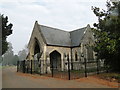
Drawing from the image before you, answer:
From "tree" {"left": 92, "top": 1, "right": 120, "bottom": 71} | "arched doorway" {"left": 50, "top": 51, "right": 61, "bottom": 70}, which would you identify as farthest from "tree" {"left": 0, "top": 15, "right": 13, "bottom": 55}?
"tree" {"left": 92, "top": 1, "right": 120, "bottom": 71}

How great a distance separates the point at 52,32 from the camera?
31891 millimetres

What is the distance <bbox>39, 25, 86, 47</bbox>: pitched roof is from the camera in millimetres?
29562

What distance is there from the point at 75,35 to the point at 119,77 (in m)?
19.5

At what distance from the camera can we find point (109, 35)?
57.7 feet

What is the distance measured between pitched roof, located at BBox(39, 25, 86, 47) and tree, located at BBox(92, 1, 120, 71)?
34.0ft

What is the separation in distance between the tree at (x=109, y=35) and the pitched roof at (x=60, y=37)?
1037 centimetres

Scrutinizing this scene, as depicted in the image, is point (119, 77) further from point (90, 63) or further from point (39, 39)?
point (39, 39)

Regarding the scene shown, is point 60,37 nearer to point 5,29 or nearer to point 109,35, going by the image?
point 5,29

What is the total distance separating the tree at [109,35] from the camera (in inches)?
653

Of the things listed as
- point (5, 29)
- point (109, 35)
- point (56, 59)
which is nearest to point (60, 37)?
point (56, 59)

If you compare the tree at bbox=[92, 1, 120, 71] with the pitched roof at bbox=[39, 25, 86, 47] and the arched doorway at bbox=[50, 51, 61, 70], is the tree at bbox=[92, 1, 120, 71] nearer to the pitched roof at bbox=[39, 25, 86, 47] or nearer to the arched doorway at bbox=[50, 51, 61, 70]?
the pitched roof at bbox=[39, 25, 86, 47]

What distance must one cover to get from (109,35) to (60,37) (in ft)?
51.7

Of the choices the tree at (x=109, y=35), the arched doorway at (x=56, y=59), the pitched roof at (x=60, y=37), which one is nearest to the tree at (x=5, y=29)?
the pitched roof at (x=60, y=37)

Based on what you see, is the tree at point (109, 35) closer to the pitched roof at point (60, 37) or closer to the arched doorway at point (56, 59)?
the pitched roof at point (60, 37)
